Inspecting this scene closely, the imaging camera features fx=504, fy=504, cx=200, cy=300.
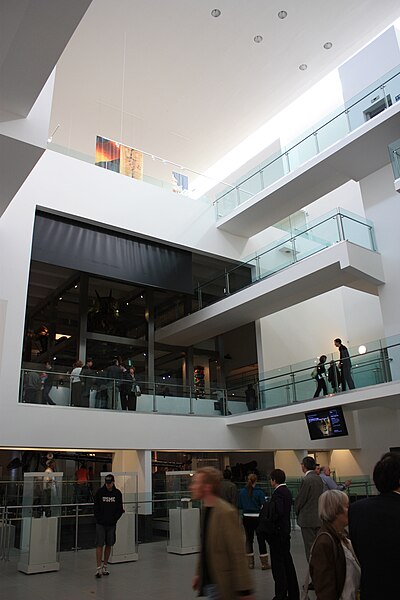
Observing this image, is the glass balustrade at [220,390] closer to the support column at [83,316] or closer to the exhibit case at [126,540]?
the exhibit case at [126,540]

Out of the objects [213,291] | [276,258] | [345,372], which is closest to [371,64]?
[276,258]

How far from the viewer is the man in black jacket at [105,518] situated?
7359 millimetres

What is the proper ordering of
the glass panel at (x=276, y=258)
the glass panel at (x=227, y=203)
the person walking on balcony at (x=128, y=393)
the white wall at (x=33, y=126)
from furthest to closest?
the glass panel at (x=227, y=203)
the glass panel at (x=276, y=258)
the person walking on balcony at (x=128, y=393)
the white wall at (x=33, y=126)

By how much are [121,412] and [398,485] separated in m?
9.93

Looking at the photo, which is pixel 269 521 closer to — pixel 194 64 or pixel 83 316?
pixel 83 316

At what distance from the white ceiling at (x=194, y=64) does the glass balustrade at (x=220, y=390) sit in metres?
9.67

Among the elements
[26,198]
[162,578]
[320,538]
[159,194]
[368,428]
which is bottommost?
[162,578]

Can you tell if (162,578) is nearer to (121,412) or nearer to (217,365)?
(121,412)

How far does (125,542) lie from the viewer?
862 centimetres

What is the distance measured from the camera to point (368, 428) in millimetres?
15094

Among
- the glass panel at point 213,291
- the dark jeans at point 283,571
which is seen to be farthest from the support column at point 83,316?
the dark jeans at point 283,571

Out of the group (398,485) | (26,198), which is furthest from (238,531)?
(26,198)

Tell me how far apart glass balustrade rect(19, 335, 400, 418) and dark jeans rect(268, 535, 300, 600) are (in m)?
5.77

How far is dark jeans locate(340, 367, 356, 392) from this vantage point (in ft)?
36.9
